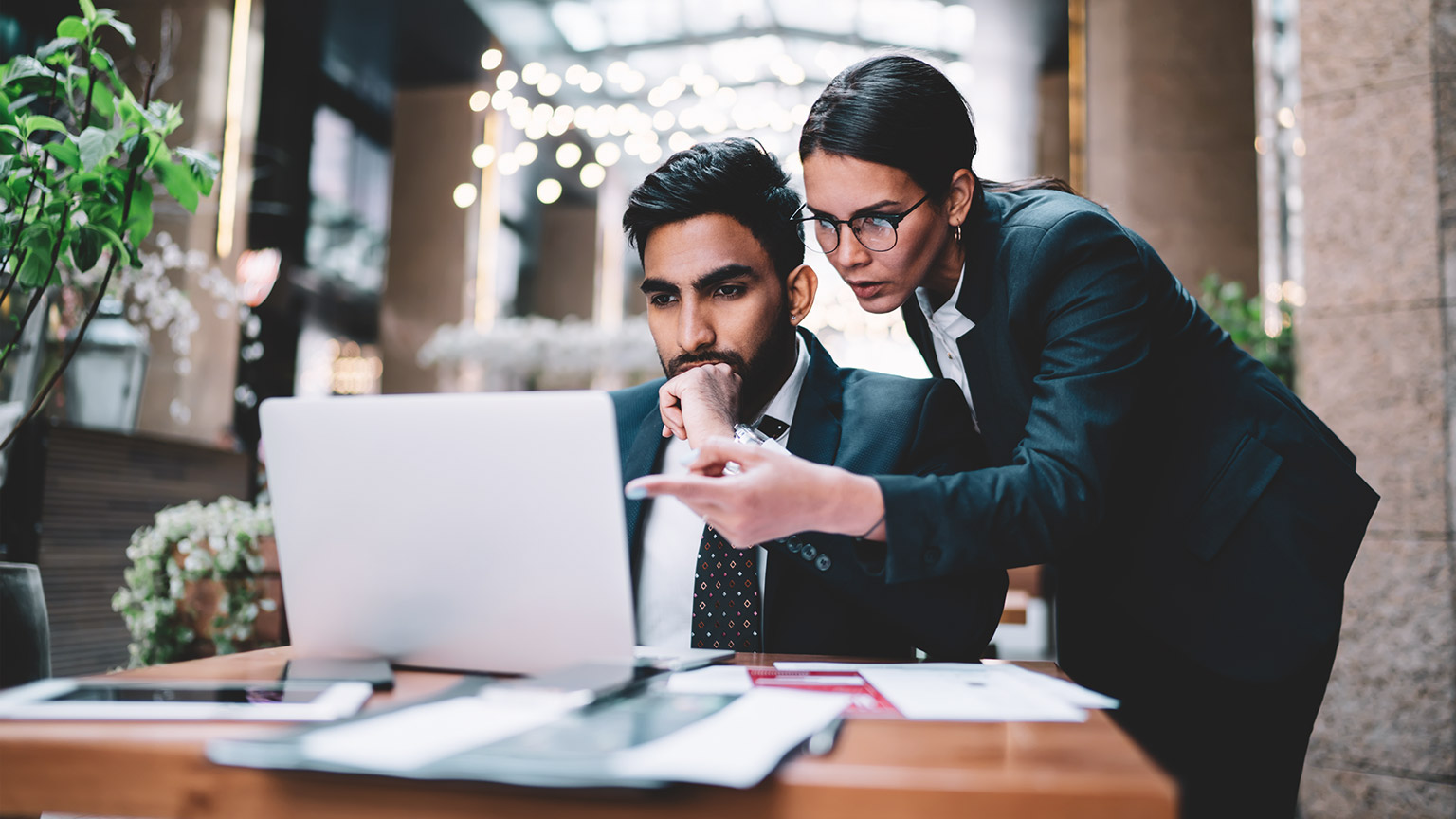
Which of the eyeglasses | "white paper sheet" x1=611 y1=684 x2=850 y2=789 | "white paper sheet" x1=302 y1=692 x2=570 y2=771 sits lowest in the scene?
"white paper sheet" x1=302 y1=692 x2=570 y2=771

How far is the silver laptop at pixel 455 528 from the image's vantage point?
814 millimetres

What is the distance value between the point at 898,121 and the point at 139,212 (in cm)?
110

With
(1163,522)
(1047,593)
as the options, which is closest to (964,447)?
(1163,522)

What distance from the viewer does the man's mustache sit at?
1.51m

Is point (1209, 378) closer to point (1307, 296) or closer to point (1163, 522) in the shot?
point (1163, 522)

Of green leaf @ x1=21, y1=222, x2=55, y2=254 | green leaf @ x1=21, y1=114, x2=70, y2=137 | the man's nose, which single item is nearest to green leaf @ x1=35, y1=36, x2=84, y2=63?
green leaf @ x1=21, y1=114, x2=70, y2=137

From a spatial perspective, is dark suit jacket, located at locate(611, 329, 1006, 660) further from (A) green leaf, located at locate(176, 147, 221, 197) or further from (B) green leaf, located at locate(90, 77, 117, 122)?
(B) green leaf, located at locate(90, 77, 117, 122)

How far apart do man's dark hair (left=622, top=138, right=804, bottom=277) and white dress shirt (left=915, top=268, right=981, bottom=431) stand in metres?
0.28

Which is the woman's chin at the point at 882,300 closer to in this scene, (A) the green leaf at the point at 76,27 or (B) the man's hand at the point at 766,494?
(B) the man's hand at the point at 766,494

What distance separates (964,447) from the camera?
1.50 metres

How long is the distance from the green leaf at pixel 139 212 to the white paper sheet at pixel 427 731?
3.56 feet

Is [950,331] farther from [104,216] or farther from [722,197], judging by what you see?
[104,216]

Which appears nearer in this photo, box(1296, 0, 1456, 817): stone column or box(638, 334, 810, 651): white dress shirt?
box(638, 334, 810, 651): white dress shirt

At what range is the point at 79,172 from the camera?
1.33 metres
